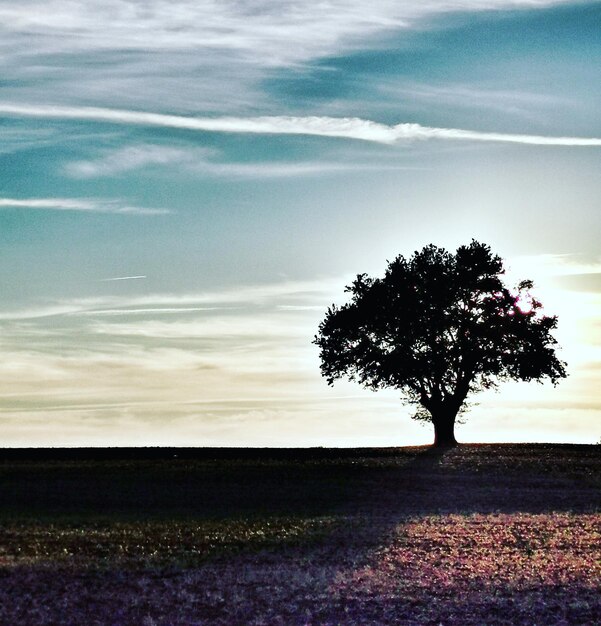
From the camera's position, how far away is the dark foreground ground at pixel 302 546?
1859cm

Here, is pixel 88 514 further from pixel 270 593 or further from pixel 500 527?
pixel 270 593

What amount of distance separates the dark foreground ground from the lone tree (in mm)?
17564

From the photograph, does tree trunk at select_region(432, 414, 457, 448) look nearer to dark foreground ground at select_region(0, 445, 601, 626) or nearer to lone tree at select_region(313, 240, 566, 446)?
lone tree at select_region(313, 240, 566, 446)

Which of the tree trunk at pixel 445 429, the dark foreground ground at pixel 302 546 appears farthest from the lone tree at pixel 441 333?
the dark foreground ground at pixel 302 546

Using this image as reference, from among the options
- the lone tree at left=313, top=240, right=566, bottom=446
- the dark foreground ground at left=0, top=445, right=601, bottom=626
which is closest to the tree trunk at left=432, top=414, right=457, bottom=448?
the lone tree at left=313, top=240, right=566, bottom=446

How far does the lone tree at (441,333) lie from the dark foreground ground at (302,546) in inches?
691

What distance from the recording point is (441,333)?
69.6 metres

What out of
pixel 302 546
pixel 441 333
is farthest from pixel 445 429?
pixel 302 546

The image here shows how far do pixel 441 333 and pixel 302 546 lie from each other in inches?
1753

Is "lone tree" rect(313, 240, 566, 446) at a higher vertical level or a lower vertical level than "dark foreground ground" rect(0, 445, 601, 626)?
higher

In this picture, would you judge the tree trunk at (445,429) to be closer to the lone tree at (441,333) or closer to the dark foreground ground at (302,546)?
the lone tree at (441,333)

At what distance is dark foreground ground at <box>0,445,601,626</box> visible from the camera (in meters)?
18.6

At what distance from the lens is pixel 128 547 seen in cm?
2605

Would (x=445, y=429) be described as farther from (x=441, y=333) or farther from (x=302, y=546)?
(x=302, y=546)
